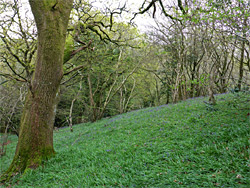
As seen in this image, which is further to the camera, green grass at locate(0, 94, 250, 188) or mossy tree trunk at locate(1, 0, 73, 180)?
mossy tree trunk at locate(1, 0, 73, 180)

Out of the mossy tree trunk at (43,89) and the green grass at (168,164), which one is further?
the mossy tree trunk at (43,89)

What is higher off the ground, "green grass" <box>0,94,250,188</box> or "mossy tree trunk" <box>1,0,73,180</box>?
"mossy tree trunk" <box>1,0,73,180</box>

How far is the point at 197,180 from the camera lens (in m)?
2.69

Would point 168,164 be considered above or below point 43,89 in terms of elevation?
below

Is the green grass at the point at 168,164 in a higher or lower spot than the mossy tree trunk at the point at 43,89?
lower

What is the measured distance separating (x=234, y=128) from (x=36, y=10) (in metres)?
6.95

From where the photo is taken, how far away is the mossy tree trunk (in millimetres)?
4941

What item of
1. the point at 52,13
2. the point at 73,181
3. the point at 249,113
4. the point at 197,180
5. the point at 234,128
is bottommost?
the point at 73,181

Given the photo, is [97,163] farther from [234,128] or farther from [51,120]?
[234,128]

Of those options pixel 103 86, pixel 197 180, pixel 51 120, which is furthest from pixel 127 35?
pixel 197 180

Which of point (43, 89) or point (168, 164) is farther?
point (43, 89)

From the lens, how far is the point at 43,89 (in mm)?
5199

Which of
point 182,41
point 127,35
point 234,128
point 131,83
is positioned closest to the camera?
point 234,128

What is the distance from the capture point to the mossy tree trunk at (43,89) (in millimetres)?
4941
